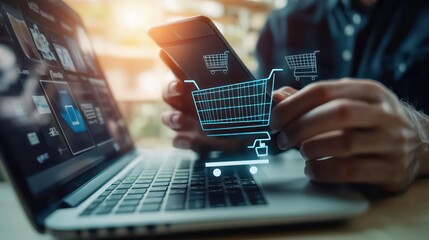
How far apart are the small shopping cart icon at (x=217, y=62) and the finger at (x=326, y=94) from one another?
0.26 feet

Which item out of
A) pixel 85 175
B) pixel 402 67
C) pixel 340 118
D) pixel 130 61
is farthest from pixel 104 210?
pixel 402 67

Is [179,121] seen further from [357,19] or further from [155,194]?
[357,19]

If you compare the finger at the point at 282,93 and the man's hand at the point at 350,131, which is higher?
the finger at the point at 282,93

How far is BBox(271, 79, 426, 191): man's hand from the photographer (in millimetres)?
332

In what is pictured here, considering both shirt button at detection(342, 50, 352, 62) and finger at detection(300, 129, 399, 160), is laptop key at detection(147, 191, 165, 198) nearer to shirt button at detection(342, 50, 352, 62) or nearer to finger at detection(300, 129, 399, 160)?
finger at detection(300, 129, 399, 160)

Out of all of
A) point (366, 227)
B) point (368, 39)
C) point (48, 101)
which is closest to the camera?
point (366, 227)

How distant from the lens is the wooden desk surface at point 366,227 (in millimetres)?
268

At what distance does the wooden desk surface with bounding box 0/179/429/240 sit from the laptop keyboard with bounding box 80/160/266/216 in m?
0.03

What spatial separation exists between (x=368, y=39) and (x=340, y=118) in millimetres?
658

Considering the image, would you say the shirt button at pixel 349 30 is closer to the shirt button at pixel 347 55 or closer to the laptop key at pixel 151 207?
the shirt button at pixel 347 55

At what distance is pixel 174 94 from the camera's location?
0.54 meters

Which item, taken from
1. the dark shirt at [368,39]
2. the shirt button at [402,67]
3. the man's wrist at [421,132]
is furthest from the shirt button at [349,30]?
the man's wrist at [421,132]

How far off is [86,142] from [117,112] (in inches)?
8.6

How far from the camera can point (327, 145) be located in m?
0.34
